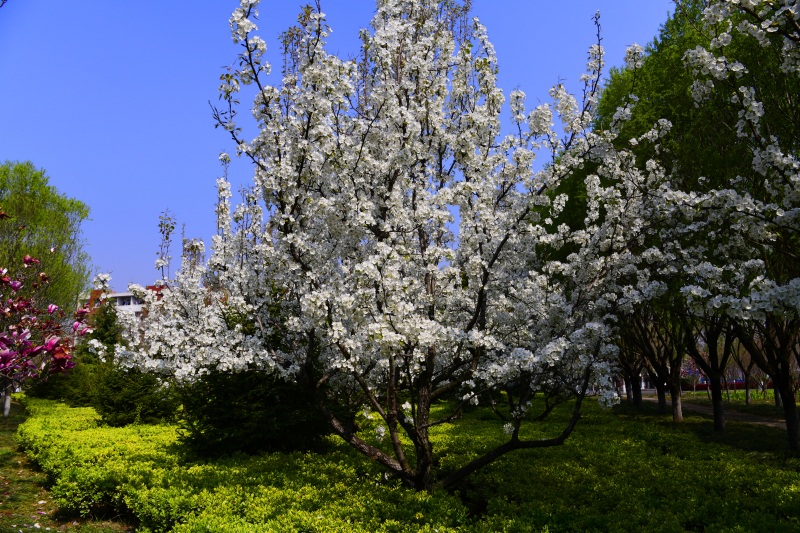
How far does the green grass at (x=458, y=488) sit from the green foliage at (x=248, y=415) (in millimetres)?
667

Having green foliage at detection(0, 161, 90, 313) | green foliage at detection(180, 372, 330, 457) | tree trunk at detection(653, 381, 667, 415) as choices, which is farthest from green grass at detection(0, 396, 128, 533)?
tree trunk at detection(653, 381, 667, 415)

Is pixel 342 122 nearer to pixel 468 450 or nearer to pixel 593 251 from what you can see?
pixel 593 251

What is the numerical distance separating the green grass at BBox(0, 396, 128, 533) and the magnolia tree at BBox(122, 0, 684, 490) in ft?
10.7

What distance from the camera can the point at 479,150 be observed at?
9.27 m

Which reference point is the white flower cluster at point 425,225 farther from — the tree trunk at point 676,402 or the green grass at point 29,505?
the tree trunk at point 676,402

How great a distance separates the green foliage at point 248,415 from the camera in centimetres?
1128

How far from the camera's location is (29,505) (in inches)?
425

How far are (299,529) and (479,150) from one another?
709 centimetres

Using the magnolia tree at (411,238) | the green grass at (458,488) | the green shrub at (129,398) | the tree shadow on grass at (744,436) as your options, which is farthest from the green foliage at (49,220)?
the tree shadow on grass at (744,436)

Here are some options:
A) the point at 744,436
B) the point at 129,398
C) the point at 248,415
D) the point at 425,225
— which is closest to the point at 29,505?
the point at 248,415

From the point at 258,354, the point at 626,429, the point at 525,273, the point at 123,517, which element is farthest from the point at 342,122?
the point at 626,429

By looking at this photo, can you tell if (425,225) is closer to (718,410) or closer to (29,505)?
(29,505)

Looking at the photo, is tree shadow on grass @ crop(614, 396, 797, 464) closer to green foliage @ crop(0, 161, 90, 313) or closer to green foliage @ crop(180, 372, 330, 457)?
green foliage @ crop(180, 372, 330, 457)

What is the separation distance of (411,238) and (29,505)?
10.5m
